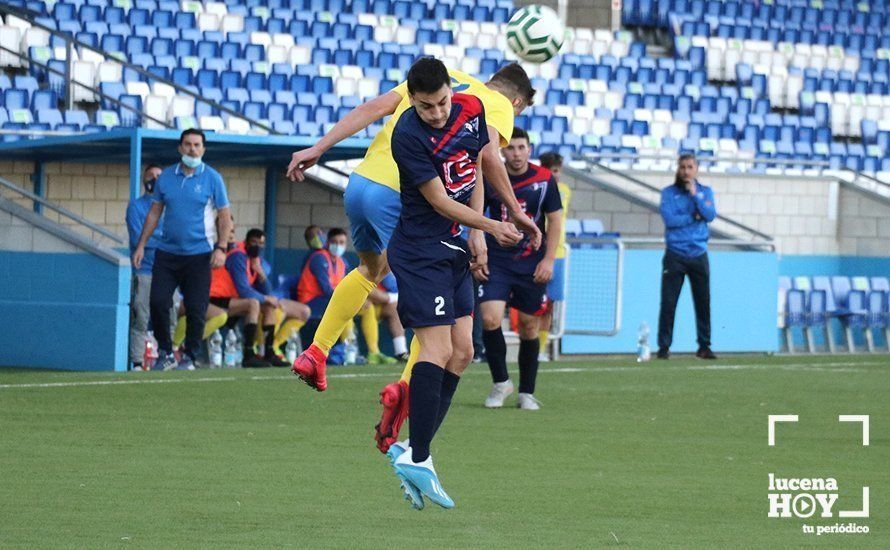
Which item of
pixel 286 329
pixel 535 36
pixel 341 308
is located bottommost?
pixel 286 329

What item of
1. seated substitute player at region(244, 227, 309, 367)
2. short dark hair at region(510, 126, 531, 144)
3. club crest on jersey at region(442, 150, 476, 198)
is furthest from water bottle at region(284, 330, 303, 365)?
club crest on jersey at region(442, 150, 476, 198)

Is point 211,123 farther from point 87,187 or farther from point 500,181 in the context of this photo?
point 500,181

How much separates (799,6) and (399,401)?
85.8ft

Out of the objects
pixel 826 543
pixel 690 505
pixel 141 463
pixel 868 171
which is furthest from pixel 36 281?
pixel 868 171

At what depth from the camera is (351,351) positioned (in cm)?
1527

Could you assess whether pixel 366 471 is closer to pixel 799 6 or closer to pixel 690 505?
pixel 690 505

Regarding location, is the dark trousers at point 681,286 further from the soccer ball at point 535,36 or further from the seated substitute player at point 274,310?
the soccer ball at point 535,36

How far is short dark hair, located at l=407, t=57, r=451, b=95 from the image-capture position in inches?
Answer: 235

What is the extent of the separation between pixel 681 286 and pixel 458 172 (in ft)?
34.5

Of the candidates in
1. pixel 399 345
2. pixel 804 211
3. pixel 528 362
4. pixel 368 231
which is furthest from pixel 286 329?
pixel 804 211

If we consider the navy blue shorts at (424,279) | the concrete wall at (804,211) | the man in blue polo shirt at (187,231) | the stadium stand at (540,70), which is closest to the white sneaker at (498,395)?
the man in blue polo shirt at (187,231)

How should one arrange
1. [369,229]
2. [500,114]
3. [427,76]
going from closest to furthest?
1. [427,76]
2. [369,229]
3. [500,114]

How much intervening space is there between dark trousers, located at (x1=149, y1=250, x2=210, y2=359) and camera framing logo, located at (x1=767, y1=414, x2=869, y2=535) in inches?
274

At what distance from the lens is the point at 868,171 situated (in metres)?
26.0
